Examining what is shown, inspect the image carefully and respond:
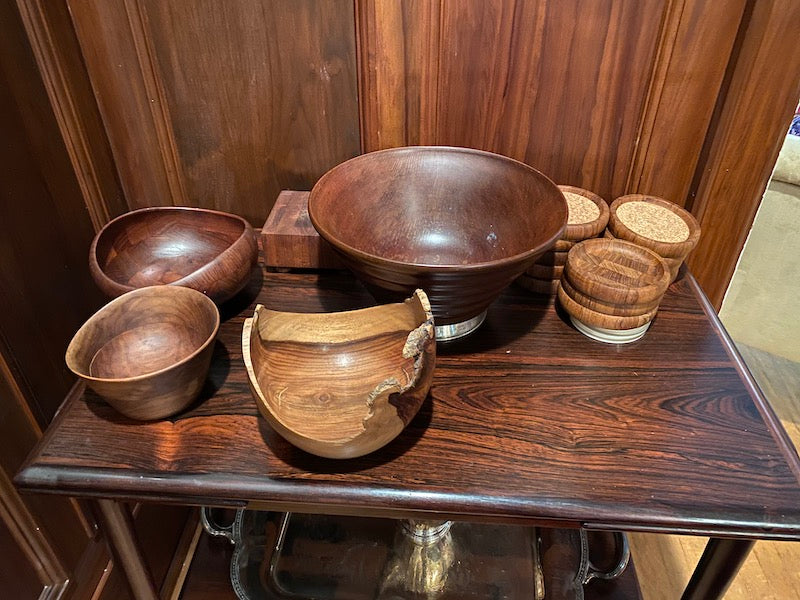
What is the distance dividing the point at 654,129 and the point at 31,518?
3.63ft

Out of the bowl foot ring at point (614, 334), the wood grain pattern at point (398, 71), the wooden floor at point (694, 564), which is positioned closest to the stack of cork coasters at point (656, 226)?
the bowl foot ring at point (614, 334)

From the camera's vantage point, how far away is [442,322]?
801 mm

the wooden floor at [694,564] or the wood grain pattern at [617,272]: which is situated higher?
the wood grain pattern at [617,272]

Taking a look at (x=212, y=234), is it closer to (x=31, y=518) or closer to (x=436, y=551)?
(x=31, y=518)

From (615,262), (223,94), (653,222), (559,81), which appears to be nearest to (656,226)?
(653,222)

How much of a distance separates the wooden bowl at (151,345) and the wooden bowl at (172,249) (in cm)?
5

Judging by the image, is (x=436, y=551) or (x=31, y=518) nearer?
(x=31, y=518)

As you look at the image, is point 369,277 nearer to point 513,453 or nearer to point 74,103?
point 513,453

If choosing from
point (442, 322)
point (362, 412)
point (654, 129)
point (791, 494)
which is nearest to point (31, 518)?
point (362, 412)

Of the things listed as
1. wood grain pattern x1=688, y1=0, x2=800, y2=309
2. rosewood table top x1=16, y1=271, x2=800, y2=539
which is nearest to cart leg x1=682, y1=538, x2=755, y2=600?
rosewood table top x1=16, y1=271, x2=800, y2=539

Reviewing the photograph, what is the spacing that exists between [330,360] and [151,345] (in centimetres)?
23

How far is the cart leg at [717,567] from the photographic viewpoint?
0.70 m

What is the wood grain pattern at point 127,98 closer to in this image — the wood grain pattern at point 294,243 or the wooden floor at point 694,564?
the wood grain pattern at point 294,243

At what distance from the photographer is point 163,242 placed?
37.9 inches
